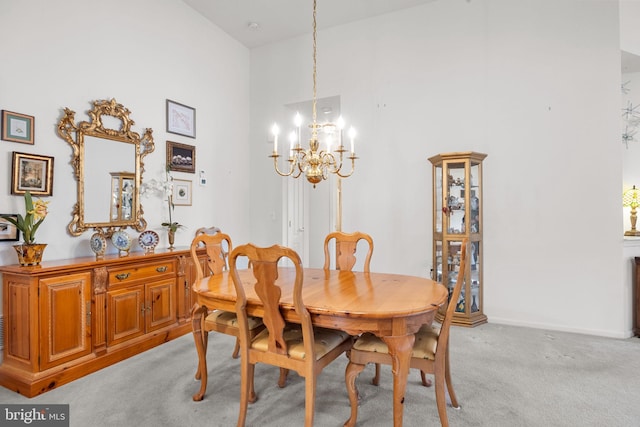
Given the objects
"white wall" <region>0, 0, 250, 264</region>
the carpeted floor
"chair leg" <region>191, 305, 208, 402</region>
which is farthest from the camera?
"white wall" <region>0, 0, 250, 264</region>

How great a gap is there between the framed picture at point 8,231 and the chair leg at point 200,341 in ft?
4.99

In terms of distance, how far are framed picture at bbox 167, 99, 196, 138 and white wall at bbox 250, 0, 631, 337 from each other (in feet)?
5.75

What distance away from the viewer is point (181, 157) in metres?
4.09

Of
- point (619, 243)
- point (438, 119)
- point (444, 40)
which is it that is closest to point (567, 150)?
point (619, 243)

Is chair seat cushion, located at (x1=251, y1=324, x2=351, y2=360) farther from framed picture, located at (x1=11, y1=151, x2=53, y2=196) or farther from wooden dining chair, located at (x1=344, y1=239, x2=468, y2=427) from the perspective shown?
framed picture, located at (x1=11, y1=151, x2=53, y2=196)

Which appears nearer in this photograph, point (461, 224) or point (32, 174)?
point (32, 174)

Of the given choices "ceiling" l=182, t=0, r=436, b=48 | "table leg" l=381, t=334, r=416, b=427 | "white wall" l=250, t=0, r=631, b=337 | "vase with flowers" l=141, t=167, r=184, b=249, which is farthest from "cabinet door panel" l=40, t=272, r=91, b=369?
"ceiling" l=182, t=0, r=436, b=48

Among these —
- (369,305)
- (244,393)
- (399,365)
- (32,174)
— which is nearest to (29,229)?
(32,174)

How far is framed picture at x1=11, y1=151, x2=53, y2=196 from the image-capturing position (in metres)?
2.63

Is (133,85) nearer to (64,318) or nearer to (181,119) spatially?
(181,119)

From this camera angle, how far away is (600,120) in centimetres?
340

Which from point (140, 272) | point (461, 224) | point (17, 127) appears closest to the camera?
point (17, 127)

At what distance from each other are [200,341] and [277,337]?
2.43 ft

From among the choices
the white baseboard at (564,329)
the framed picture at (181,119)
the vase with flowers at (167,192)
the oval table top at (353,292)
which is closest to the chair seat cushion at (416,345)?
the oval table top at (353,292)
